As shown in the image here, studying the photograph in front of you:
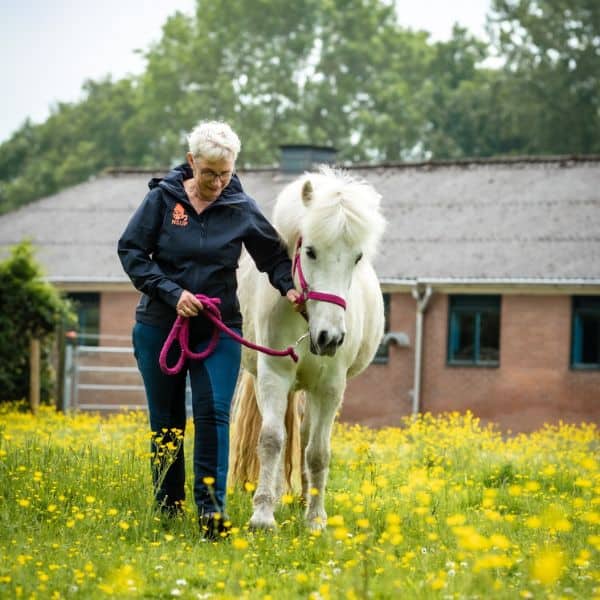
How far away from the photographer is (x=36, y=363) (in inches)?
746

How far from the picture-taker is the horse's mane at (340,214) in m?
6.38

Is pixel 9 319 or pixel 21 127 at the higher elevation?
pixel 21 127

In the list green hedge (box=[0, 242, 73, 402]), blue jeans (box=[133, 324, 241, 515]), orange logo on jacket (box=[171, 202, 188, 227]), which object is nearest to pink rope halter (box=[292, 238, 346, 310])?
blue jeans (box=[133, 324, 241, 515])

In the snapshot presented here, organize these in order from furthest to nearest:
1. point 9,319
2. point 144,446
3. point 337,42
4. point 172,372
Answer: point 337,42 < point 9,319 < point 144,446 < point 172,372

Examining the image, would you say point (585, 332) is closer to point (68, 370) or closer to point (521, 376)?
point (521, 376)

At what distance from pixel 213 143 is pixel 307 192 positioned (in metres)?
0.67

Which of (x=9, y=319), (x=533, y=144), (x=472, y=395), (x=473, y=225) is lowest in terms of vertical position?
(x=472, y=395)

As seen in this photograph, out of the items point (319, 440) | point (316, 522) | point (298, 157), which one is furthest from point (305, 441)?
point (298, 157)

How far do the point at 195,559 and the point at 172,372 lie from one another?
1200mm

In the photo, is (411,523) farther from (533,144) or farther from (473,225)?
(533,144)

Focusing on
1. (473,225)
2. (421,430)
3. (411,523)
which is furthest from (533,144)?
(411,523)

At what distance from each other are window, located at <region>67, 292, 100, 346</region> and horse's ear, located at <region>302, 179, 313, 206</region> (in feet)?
69.5

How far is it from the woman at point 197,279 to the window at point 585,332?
17.5 meters

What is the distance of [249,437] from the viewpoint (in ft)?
28.1
